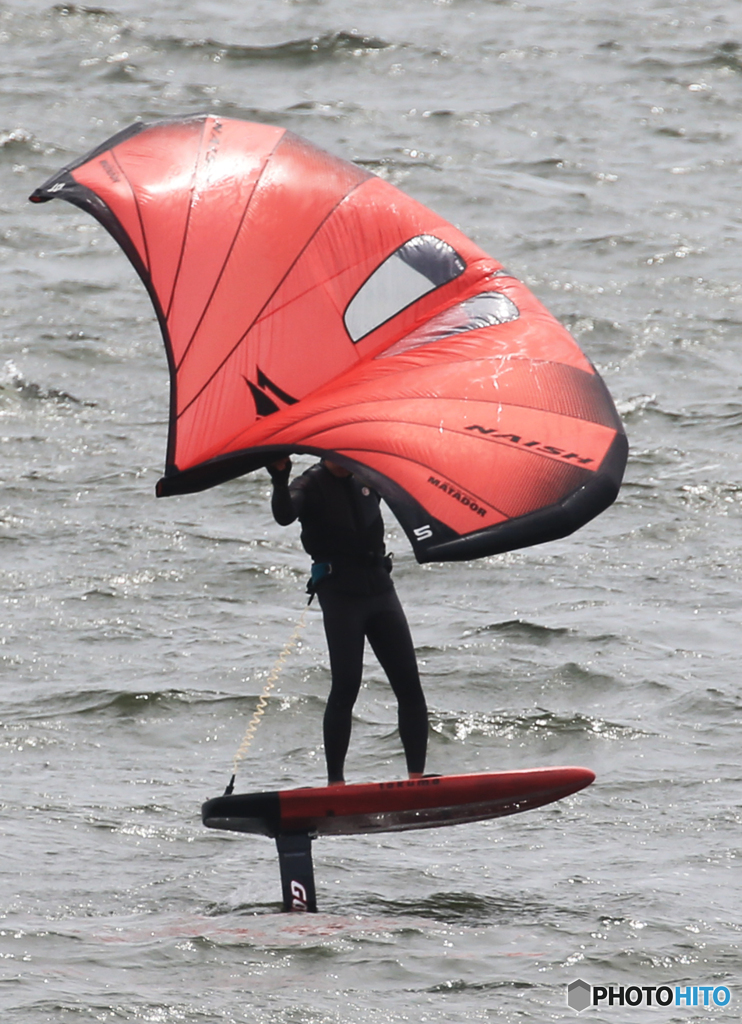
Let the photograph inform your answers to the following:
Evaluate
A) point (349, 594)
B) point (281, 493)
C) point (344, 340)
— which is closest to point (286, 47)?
point (344, 340)

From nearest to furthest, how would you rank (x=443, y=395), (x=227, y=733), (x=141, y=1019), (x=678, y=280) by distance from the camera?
(x=141, y=1019) → (x=443, y=395) → (x=227, y=733) → (x=678, y=280)

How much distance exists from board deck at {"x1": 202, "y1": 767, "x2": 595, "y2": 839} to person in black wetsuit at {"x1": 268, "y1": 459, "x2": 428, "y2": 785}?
0.26m

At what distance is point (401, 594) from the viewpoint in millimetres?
13422

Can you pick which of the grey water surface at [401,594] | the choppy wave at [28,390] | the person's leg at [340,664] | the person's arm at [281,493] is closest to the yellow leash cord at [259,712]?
the grey water surface at [401,594]

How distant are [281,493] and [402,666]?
1217 millimetres

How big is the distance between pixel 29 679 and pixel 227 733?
165cm

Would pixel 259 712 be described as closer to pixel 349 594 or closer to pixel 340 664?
pixel 340 664

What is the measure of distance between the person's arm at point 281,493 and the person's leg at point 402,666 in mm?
787

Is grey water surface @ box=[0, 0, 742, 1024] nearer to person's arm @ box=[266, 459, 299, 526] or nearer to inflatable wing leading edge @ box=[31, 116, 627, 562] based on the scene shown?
person's arm @ box=[266, 459, 299, 526]

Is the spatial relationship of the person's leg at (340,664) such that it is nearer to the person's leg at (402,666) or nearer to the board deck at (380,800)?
the person's leg at (402,666)

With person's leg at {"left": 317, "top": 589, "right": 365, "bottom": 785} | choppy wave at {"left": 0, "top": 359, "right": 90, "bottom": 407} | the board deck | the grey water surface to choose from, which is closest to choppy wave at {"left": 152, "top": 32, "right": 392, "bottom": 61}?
the grey water surface

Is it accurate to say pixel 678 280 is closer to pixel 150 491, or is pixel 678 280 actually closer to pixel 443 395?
pixel 150 491

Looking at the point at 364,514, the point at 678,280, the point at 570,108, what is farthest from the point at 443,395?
the point at 570,108

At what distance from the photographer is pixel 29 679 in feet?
38.0
